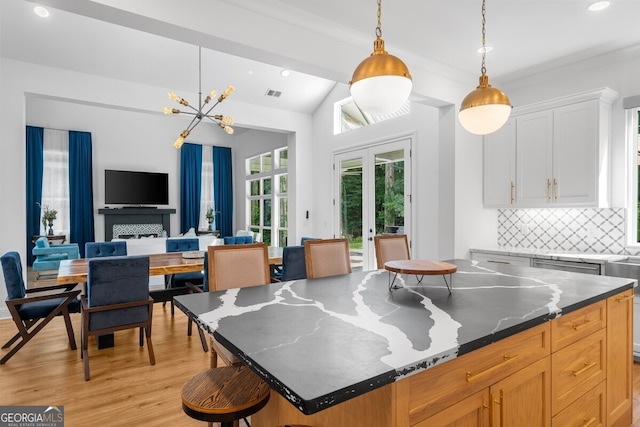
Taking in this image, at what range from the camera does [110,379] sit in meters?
2.82

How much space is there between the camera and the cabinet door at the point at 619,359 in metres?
2.02

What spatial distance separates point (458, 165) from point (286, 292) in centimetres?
292

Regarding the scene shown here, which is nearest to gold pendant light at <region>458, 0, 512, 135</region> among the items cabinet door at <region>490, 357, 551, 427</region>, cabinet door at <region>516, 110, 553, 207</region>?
cabinet door at <region>490, 357, 551, 427</region>

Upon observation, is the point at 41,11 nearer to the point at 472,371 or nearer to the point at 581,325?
the point at 472,371

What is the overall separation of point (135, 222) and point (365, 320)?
894 centimetres

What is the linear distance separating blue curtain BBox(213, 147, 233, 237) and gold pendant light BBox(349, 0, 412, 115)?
29.3ft

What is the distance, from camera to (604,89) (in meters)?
3.35

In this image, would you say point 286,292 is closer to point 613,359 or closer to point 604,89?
point 613,359

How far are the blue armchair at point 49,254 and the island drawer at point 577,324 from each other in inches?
289

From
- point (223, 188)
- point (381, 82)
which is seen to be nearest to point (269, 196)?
point (223, 188)

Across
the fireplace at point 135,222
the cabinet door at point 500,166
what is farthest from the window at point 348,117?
the fireplace at point 135,222

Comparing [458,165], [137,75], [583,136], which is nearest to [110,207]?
[137,75]

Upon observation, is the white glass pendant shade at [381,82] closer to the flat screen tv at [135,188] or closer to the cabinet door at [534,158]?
the cabinet door at [534,158]

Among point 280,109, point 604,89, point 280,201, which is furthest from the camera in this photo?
point 280,201
